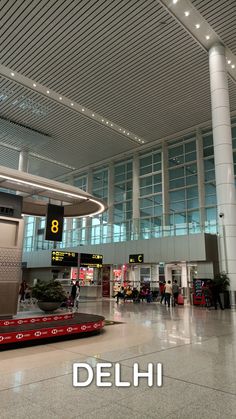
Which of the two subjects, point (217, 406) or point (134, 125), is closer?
point (217, 406)

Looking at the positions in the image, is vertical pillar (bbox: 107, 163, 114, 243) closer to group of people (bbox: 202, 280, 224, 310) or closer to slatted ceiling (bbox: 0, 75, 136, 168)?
slatted ceiling (bbox: 0, 75, 136, 168)

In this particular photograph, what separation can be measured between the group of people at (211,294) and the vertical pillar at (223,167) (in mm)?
732

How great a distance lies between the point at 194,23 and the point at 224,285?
13.3m

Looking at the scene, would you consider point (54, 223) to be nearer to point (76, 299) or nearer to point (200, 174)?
point (76, 299)

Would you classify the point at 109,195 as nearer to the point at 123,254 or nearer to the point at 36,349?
the point at 123,254

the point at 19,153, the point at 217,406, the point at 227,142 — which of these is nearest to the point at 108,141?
the point at 19,153

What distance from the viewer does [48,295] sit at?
959cm

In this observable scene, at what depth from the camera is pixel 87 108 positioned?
79.6ft

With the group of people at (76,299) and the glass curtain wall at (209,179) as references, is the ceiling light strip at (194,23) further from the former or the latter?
the group of people at (76,299)

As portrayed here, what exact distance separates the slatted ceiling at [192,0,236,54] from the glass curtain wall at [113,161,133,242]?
17259mm

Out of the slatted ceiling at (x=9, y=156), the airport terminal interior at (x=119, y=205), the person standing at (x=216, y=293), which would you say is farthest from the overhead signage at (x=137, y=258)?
the slatted ceiling at (x=9, y=156)

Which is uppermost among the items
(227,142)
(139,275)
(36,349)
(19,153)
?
(19,153)

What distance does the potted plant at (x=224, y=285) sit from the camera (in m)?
16.3

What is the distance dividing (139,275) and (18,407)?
23.4m
